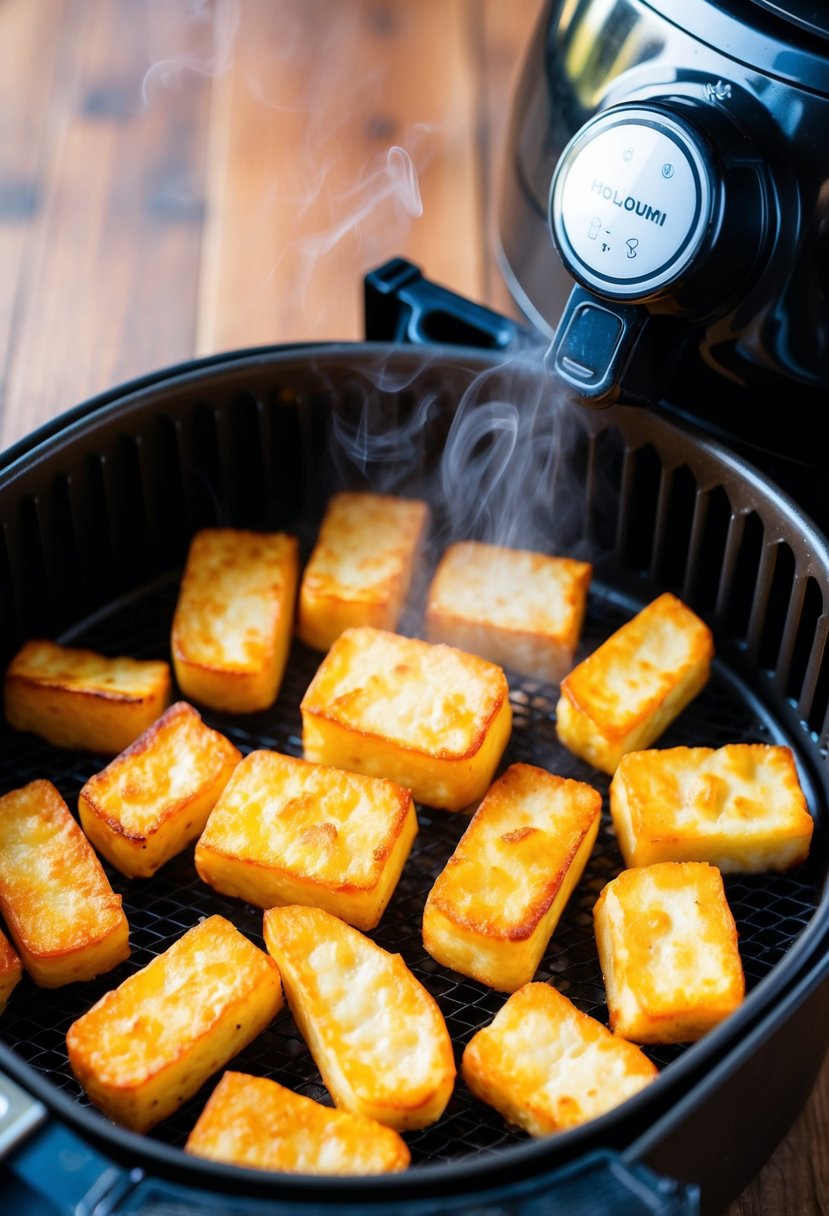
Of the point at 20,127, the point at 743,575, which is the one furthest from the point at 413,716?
the point at 20,127

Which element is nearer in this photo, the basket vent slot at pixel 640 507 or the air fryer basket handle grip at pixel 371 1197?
the air fryer basket handle grip at pixel 371 1197

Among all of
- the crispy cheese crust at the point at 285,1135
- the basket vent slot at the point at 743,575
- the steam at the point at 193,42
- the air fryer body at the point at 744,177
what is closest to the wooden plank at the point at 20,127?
the steam at the point at 193,42

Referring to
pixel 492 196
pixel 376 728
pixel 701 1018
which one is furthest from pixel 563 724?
pixel 492 196

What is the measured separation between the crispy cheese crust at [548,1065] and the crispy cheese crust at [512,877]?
2.1 inches

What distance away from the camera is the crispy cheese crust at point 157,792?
4.19 feet

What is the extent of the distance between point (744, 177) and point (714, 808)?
1.97 feet

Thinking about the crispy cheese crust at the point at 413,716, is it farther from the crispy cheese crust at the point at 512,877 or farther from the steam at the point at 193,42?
the steam at the point at 193,42

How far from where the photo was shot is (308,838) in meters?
1.25

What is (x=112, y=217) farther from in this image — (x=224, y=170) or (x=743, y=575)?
(x=743, y=575)

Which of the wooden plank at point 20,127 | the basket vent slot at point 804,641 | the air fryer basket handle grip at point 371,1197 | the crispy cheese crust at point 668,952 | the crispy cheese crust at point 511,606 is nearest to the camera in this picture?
the air fryer basket handle grip at point 371,1197

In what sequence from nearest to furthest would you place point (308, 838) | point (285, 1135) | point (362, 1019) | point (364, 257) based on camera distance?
point (285, 1135) → point (362, 1019) → point (308, 838) → point (364, 257)

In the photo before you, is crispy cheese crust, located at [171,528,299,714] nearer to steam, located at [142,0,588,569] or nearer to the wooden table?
steam, located at [142,0,588,569]

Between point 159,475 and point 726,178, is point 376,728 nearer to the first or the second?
point 159,475

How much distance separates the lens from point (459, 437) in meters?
1.59
